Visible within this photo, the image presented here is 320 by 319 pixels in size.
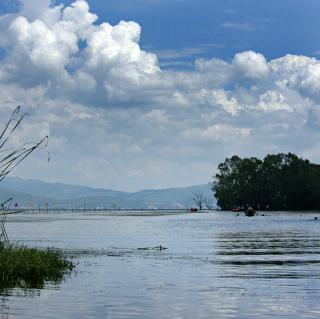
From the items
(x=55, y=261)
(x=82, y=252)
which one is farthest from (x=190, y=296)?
(x=82, y=252)

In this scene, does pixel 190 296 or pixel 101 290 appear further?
pixel 101 290

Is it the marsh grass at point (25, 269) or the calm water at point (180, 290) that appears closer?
the calm water at point (180, 290)

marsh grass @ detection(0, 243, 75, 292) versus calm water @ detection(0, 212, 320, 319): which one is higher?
marsh grass @ detection(0, 243, 75, 292)

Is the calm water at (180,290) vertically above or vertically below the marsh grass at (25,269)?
below

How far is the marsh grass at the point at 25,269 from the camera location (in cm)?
3725

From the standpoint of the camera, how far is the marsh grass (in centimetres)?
3725

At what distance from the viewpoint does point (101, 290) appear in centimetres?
3584

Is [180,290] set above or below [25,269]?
below

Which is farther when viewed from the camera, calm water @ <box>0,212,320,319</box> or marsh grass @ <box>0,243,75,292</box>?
marsh grass @ <box>0,243,75,292</box>

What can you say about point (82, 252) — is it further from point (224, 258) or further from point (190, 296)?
point (190, 296)

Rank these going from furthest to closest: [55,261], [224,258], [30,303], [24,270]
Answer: [224,258] < [55,261] < [24,270] < [30,303]

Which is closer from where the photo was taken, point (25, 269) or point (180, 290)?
point (180, 290)

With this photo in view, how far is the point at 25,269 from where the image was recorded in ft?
127

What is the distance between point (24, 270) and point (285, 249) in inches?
1397
